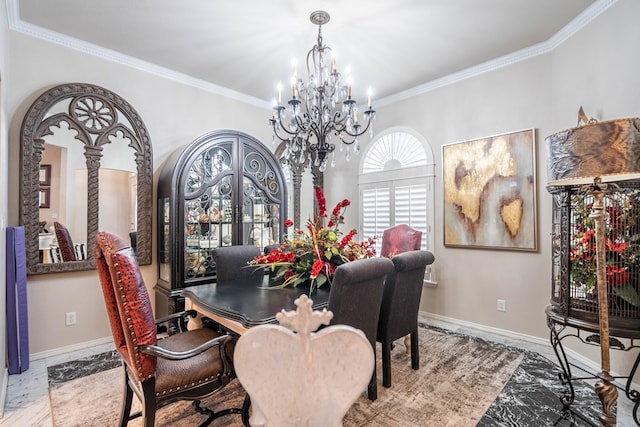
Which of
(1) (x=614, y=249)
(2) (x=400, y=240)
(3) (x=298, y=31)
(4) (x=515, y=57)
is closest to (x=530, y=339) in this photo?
(2) (x=400, y=240)

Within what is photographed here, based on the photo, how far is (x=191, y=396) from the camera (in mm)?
1596

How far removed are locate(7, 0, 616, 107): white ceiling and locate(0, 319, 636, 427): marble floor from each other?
2.86 metres

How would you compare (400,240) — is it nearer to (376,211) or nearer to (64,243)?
(376,211)

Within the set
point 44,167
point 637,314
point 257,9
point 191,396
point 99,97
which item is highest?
point 257,9

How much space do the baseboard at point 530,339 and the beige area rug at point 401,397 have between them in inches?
17.1

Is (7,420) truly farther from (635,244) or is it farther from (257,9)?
(635,244)

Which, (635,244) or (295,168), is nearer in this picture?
(635,244)

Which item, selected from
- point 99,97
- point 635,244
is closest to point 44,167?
point 99,97

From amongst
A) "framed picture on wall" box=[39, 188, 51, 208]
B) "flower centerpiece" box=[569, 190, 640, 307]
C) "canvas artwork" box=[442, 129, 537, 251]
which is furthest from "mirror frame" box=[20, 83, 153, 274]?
"flower centerpiece" box=[569, 190, 640, 307]

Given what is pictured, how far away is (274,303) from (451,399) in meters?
1.39

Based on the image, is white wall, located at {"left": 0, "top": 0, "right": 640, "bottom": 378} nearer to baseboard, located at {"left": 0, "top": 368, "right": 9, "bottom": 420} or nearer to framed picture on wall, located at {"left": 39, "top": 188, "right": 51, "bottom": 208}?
framed picture on wall, located at {"left": 39, "top": 188, "right": 51, "bottom": 208}

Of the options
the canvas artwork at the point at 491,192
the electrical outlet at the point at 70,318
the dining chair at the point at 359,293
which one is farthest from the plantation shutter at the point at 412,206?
the electrical outlet at the point at 70,318

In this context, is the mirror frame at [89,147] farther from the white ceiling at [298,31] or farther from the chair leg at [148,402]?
the chair leg at [148,402]

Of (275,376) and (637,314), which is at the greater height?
(275,376)
